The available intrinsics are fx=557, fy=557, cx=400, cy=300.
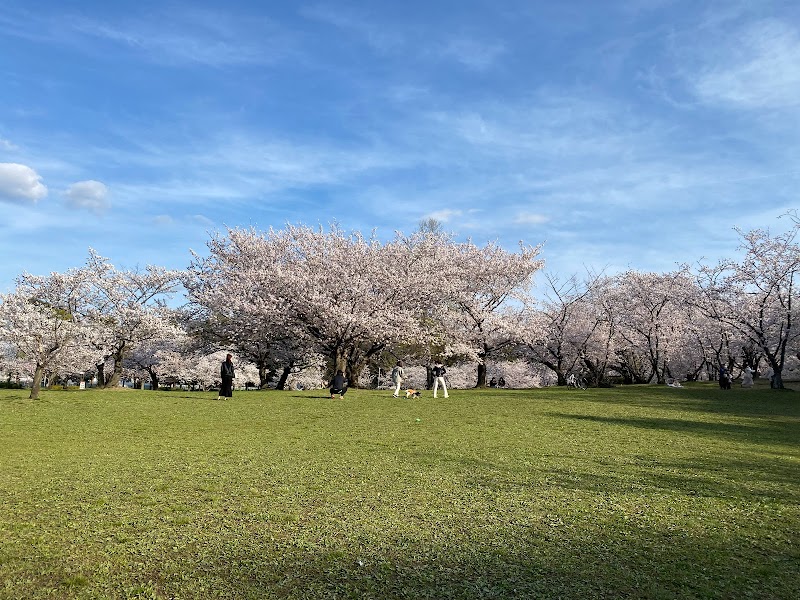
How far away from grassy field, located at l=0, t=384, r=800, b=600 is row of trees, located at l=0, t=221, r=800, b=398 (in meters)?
20.9

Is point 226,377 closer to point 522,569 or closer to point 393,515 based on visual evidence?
point 393,515

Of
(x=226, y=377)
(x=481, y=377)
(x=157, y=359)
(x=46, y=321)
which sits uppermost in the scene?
(x=46, y=321)

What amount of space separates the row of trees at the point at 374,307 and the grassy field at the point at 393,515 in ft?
68.7

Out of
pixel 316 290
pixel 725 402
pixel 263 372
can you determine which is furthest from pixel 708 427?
pixel 263 372

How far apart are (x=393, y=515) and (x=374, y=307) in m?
27.8

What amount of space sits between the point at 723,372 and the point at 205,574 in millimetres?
38224

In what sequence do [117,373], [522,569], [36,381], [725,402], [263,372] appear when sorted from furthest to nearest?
1. [263,372]
2. [117,373]
3. [725,402]
4. [36,381]
5. [522,569]

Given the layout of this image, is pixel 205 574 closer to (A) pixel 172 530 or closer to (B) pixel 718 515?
(A) pixel 172 530

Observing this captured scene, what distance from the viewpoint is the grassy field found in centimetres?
438

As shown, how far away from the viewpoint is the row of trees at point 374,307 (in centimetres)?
3347

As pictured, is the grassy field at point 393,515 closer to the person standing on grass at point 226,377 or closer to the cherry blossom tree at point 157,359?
the person standing on grass at point 226,377

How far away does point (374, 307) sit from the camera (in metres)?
33.7

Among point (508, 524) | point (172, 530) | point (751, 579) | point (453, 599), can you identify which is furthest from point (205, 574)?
point (751, 579)

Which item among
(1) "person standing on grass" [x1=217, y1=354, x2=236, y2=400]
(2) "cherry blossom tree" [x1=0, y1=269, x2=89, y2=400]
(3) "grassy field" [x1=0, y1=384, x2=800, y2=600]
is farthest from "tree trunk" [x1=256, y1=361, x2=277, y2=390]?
(3) "grassy field" [x1=0, y1=384, x2=800, y2=600]
